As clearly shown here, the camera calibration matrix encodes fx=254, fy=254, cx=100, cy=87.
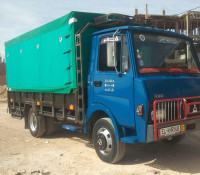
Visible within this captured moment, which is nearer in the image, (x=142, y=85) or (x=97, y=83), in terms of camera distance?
(x=142, y=85)

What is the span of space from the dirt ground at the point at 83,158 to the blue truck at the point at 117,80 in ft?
1.13

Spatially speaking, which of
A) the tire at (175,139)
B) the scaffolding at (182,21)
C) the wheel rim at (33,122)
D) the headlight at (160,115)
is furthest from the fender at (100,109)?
the scaffolding at (182,21)

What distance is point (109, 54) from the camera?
187 inches

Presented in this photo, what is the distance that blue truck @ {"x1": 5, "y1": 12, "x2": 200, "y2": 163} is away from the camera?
430 cm

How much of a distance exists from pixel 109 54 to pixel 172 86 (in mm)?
1281

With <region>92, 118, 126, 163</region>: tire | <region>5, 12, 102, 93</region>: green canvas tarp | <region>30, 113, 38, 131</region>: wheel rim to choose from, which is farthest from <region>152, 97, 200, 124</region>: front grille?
<region>30, 113, 38, 131</region>: wheel rim

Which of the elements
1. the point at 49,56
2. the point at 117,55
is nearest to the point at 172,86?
the point at 117,55

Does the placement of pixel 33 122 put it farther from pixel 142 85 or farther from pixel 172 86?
pixel 172 86

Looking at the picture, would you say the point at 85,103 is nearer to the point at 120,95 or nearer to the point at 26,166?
the point at 120,95

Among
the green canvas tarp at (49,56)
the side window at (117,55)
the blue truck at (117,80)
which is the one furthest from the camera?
the green canvas tarp at (49,56)

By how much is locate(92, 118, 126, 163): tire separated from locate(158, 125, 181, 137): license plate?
0.88 metres

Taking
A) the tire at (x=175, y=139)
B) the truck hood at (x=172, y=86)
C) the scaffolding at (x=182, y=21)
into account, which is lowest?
the tire at (x=175, y=139)

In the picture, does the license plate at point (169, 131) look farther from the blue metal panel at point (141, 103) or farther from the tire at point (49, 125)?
the tire at point (49, 125)

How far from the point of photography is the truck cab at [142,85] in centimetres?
423
